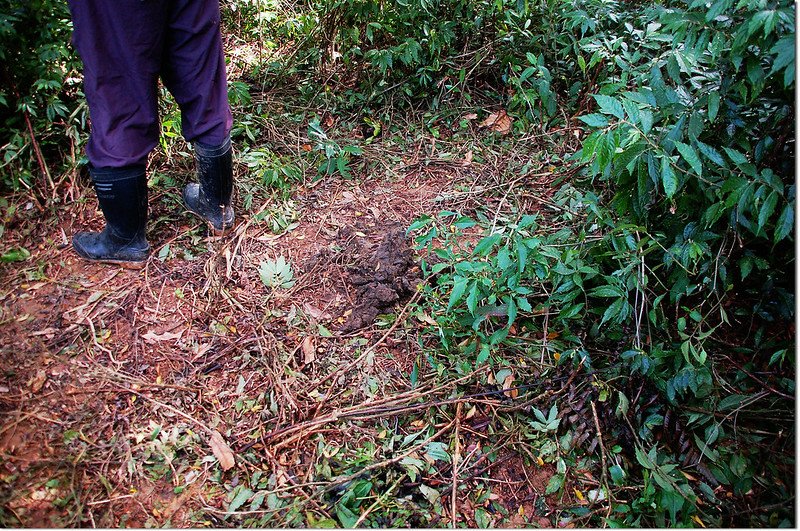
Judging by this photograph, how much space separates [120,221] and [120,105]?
539mm

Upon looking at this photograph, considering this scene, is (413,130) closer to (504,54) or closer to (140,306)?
(504,54)

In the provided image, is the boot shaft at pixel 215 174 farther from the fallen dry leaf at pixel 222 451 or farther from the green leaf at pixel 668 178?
the green leaf at pixel 668 178

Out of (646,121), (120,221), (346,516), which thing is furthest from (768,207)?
(120,221)

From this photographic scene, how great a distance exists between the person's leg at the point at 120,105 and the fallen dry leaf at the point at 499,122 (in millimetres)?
2026

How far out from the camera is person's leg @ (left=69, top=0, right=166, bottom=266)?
2207 mm

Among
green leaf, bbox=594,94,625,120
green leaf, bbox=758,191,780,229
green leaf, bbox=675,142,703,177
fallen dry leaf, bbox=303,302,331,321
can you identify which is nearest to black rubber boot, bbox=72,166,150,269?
fallen dry leaf, bbox=303,302,331,321

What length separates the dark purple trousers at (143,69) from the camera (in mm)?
2215

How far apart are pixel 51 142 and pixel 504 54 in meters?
2.74

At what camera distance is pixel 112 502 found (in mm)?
1865

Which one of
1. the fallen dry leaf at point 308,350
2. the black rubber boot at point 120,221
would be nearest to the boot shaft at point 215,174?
the black rubber boot at point 120,221

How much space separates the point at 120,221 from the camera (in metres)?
2.59

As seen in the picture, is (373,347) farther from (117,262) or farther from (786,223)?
(786,223)

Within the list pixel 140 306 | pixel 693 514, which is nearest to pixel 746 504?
pixel 693 514

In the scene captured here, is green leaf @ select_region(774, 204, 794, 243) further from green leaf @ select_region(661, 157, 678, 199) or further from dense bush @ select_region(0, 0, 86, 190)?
dense bush @ select_region(0, 0, 86, 190)
